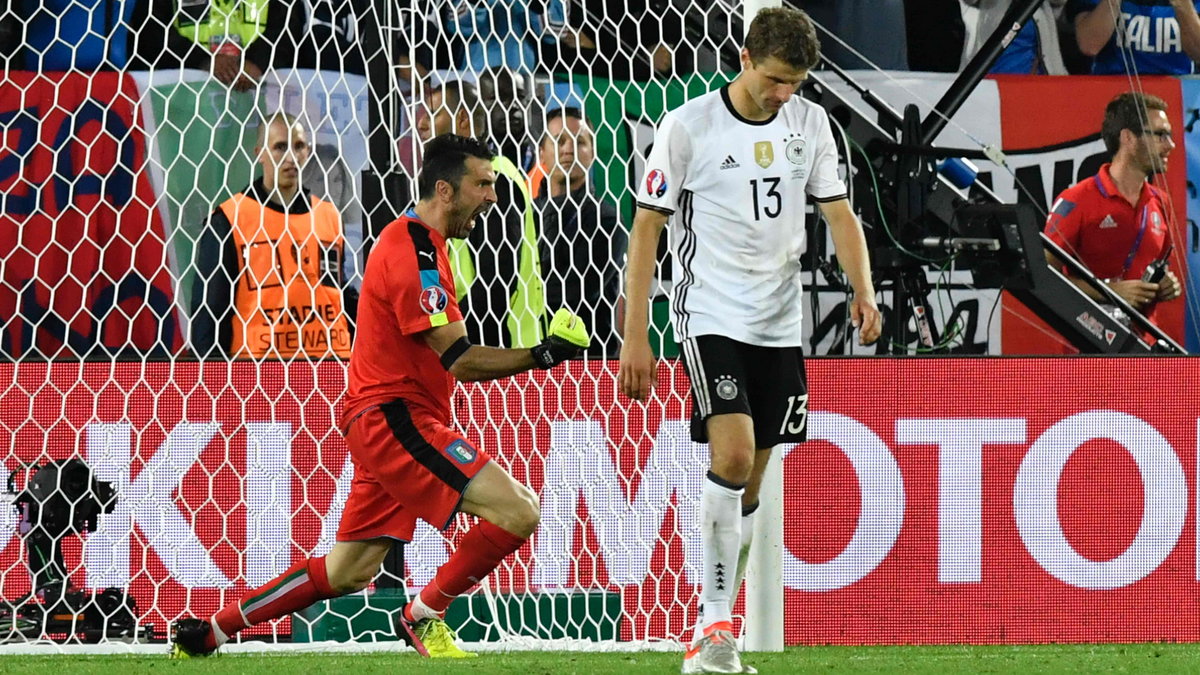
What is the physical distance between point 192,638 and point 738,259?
212cm

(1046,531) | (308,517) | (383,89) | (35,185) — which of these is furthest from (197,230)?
(1046,531)

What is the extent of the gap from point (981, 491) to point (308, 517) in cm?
241

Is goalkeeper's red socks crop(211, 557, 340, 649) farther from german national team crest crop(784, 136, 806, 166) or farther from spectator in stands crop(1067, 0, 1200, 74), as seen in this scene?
spectator in stands crop(1067, 0, 1200, 74)

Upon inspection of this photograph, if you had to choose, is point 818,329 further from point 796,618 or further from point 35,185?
point 35,185

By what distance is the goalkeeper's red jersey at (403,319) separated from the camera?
517 cm

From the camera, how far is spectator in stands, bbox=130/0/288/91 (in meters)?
6.98

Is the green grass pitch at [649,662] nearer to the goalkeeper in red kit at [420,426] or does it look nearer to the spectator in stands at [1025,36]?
the goalkeeper in red kit at [420,426]

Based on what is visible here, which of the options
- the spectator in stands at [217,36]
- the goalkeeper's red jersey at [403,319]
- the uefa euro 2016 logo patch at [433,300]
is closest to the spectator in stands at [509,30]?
the spectator in stands at [217,36]

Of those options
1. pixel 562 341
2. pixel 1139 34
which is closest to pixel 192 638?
pixel 562 341

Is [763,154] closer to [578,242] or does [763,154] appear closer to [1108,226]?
[578,242]

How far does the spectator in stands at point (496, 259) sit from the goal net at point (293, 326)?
0.02 meters

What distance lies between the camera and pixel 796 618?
6.46m

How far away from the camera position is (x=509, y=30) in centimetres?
693

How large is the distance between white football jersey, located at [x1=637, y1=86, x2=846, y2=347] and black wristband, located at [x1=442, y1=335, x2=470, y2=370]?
63 centimetres
